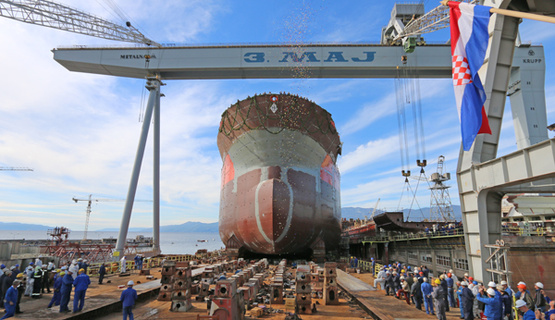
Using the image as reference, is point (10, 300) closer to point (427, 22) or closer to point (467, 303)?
point (467, 303)

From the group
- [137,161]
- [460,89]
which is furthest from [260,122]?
[137,161]

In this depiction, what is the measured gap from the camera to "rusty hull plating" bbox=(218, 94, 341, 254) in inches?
589

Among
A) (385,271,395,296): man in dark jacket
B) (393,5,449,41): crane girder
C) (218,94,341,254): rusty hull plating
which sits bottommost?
(385,271,395,296): man in dark jacket

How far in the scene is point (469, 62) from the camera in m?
8.81

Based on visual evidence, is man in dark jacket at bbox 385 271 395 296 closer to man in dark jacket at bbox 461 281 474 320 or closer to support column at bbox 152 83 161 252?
man in dark jacket at bbox 461 281 474 320

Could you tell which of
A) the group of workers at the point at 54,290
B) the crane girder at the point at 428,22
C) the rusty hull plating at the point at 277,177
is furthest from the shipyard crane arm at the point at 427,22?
the group of workers at the point at 54,290

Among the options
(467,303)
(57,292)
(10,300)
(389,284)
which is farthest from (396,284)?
(10,300)

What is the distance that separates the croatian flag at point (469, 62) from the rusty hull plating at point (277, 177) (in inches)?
332

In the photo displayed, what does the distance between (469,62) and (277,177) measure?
9.60 metres

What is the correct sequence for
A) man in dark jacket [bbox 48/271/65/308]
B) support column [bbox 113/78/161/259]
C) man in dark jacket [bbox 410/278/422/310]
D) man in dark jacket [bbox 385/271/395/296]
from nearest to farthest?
1. man in dark jacket [bbox 48/271/65/308]
2. man in dark jacket [bbox 410/278/422/310]
3. man in dark jacket [bbox 385/271/395/296]
4. support column [bbox 113/78/161/259]

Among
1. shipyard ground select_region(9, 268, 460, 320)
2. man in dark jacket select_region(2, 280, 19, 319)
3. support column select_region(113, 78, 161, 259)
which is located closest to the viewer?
man in dark jacket select_region(2, 280, 19, 319)

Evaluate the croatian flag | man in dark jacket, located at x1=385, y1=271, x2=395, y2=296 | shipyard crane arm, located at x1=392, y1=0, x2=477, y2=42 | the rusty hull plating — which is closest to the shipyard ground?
man in dark jacket, located at x1=385, y1=271, x2=395, y2=296

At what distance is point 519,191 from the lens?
31.6 feet

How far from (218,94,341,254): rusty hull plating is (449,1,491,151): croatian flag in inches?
332
